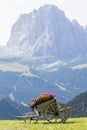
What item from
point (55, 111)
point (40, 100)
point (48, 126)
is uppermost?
point (40, 100)

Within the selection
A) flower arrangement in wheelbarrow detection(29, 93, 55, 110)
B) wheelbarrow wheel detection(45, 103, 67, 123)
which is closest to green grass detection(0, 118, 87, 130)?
wheelbarrow wheel detection(45, 103, 67, 123)

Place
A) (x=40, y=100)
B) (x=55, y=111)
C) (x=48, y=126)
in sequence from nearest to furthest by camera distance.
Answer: (x=48, y=126)
(x=55, y=111)
(x=40, y=100)

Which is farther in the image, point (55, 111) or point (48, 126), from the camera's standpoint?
point (55, 111)

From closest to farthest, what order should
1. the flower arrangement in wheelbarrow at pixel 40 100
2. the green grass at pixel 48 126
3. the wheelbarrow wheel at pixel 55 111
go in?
Result: 1. the green grass at pixel 48 126
2. the wheelbarrow wheel at pixel 55 111
3. the flower arrangement in wheelbarrow at pixel 40 100

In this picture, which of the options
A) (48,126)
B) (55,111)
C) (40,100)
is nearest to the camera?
(48,126)

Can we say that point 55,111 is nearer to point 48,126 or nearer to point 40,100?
point 40,100

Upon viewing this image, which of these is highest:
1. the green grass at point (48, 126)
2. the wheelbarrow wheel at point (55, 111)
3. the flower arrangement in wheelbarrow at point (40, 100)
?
the flower arrangement in wheelbarrow at point (40, 100)

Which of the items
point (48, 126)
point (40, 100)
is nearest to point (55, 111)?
point (40, 100)

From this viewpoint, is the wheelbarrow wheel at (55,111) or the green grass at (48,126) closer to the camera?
the green grass at (48,126)

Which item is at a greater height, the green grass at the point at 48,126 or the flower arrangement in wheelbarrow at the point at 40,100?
the flower arrangement in wheelbarrow at the point at 40,100

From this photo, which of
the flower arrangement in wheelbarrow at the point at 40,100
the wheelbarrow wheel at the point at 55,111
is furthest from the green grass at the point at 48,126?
the flower arrangement in wheelbarrow at the point at 40,100

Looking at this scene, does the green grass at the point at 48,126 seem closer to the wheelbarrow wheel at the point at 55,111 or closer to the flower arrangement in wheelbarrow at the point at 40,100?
the wheelbarrow wheel at the point at 55,111

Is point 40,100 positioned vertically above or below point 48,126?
above

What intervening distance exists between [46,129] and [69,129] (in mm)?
1373
